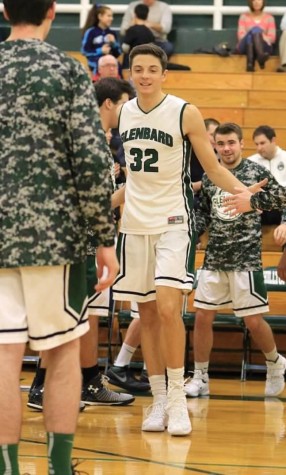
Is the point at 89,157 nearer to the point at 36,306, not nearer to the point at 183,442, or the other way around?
the point at 36,306

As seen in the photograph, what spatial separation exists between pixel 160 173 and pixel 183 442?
147cm

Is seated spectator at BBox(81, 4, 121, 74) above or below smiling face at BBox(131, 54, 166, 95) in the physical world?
above

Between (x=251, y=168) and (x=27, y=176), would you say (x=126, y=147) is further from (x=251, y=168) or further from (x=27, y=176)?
(x=27, y=176)

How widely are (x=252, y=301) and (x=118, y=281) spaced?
1863 millimetres

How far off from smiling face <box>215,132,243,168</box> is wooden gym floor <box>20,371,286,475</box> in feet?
5.62

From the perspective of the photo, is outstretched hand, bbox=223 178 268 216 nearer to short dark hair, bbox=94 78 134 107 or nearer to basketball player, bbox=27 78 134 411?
basketball player, bbox=27 78 134 411

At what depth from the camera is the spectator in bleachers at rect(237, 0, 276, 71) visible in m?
13.1

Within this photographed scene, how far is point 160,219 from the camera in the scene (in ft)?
19.0

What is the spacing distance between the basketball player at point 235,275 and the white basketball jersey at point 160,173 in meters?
1.71

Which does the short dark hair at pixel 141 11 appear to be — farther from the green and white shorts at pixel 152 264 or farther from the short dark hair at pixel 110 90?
the green and white shorts at pixel 152 264

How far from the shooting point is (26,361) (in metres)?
8.45

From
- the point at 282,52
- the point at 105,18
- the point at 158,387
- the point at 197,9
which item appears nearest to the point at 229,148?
the point at 158,387

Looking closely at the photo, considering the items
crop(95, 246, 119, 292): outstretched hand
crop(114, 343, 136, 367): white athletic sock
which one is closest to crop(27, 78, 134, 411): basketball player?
crop(114, 343, 136, 367): white athletic sock

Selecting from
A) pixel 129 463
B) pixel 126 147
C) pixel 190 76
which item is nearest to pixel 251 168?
pixel 126 147
